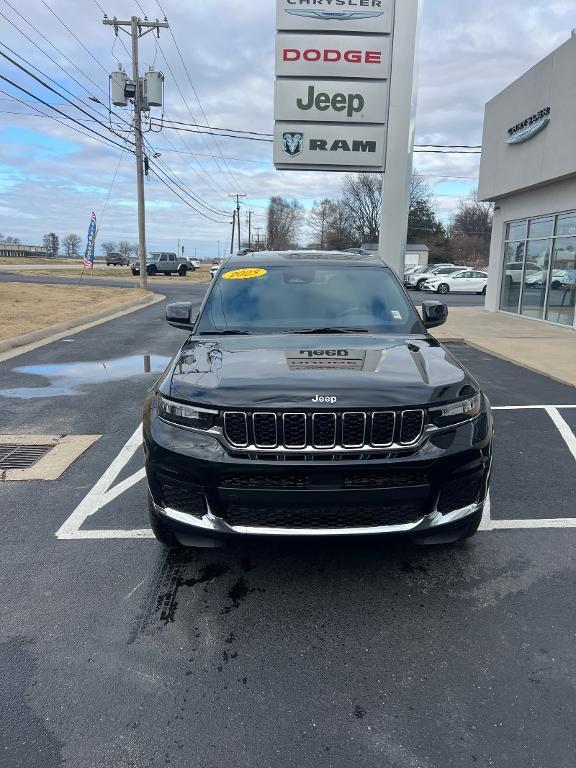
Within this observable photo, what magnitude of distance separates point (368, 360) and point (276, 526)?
1.08m

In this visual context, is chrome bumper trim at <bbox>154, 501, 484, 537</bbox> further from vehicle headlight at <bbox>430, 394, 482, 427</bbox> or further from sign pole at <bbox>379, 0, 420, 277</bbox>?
sign pole at <bbox>379, 0, 420, 277</bbox>

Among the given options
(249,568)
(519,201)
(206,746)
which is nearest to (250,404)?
(249,568)

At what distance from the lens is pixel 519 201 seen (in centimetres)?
1775

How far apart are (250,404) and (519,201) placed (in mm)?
17573

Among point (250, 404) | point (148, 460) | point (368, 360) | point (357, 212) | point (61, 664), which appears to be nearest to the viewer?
point (61, 664)

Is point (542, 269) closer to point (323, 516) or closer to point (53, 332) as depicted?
point (53, 332)

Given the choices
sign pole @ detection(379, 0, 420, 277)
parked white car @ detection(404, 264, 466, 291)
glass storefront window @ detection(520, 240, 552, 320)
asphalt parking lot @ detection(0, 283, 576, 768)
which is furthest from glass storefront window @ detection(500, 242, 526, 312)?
parked white car @ detection(404, 264, 466, 291)

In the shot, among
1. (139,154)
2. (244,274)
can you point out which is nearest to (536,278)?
(244,274)

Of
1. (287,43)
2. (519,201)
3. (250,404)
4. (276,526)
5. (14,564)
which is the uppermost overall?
(287,43)

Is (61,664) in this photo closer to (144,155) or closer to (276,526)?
(276,526)

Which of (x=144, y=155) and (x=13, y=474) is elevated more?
(x=144, y=155)

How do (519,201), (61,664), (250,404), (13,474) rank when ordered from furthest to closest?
1. (519,201)
2. (13,474)
3. (250,404)
4. (61,664)

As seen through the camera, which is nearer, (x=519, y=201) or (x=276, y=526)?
(x=276, y=526)

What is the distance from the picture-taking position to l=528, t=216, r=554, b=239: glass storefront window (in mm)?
15836
